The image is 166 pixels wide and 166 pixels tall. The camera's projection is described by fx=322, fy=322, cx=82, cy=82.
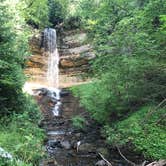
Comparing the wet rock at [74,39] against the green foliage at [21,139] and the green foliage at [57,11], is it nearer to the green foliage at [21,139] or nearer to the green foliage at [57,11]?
the green foliage at [57,11]

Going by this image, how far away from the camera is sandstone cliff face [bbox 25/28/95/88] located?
3111cm

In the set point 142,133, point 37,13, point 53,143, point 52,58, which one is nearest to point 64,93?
point 52,58

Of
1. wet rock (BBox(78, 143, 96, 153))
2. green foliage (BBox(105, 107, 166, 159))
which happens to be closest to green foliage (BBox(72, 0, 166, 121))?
green foliage (BBox(105, 107, 166, 159))

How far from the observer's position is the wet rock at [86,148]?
12.5m

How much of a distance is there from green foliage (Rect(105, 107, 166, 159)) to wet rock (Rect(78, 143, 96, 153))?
78cm

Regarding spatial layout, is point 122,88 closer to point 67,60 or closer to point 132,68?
point 132,68

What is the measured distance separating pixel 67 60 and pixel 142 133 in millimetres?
21169

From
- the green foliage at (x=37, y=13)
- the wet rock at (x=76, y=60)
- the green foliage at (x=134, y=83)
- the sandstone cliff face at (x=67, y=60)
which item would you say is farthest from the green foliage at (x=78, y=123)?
the green foliage at (x=37, y=13)

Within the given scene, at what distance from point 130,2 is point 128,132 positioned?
1241 cm

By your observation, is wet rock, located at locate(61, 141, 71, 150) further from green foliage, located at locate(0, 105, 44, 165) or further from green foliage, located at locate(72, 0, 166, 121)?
green foliage, located at locate(72, 0, 166, 121)

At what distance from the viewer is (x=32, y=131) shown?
490 inches

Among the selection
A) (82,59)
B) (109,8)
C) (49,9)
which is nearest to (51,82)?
(82,59)

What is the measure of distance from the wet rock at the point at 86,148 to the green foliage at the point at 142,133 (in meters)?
0.78

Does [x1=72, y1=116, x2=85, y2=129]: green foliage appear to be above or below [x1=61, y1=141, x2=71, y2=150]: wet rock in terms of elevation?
above
